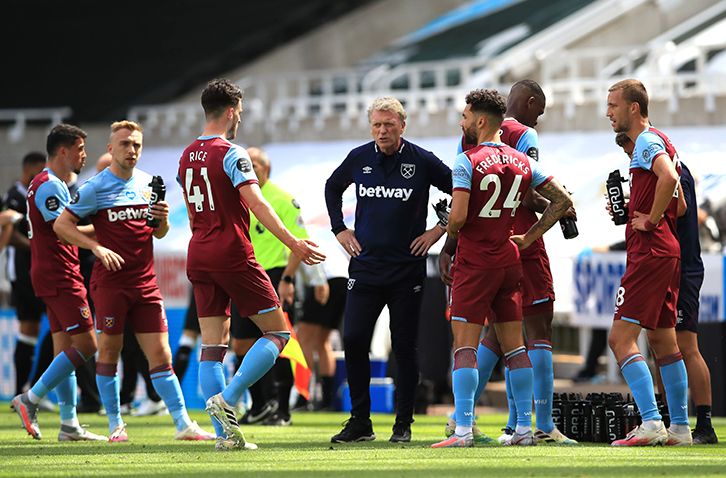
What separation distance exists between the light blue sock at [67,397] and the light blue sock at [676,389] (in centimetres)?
392

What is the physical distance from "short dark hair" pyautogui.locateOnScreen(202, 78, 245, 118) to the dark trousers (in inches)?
54.3

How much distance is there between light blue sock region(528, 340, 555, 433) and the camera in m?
6.79

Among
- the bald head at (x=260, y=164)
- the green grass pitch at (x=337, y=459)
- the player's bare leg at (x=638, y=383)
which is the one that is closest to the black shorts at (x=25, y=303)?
the bald head at (x=260, y=164)

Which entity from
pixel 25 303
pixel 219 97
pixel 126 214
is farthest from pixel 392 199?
pixel 25 303

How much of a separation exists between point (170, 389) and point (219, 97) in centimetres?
201

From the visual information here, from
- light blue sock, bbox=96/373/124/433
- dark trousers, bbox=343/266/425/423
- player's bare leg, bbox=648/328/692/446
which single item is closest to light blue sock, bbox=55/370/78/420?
light blue sock, bbox=96/373/124/433

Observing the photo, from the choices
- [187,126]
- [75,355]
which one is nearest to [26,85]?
[187,126]

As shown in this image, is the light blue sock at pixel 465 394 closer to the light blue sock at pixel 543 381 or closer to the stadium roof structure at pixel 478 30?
the light blue sock at pixel 543 381

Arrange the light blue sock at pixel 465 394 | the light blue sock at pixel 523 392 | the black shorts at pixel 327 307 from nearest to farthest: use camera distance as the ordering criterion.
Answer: the light blue sock at pixel 465 394
the light blue sock at pixel 523 392
the black shorts at pixel 327 307

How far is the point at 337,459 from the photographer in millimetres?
5816

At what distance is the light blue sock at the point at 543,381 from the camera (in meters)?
6.79

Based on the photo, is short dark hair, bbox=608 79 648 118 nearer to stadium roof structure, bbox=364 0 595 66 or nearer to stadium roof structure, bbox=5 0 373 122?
stadium roof structure, bbox=364 0 595 66

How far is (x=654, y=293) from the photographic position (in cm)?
647

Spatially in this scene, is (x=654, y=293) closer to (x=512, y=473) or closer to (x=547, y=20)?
(x=512, y=473)
